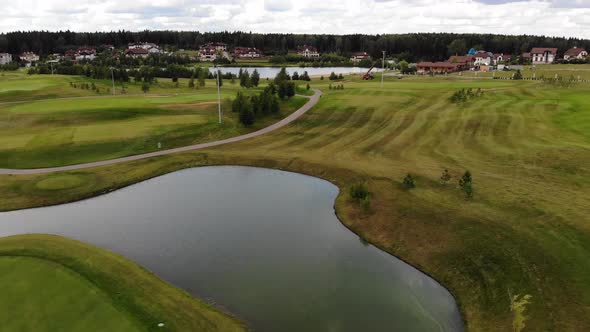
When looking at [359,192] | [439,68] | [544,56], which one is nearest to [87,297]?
[359,192]

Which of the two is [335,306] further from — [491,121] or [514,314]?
[491,121]

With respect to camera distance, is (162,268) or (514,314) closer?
(514,314)

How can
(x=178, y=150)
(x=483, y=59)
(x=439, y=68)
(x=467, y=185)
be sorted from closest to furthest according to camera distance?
(x=467, y=185)
(x=178, y=150)
(x=439, y=68)
(x=483, y=59)

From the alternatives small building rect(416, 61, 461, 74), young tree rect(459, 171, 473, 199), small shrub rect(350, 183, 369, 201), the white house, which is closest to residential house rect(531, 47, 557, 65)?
the white house

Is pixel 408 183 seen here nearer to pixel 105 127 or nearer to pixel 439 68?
pixel 105 127

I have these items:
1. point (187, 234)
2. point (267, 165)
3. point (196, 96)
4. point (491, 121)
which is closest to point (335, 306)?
point (187, 234)

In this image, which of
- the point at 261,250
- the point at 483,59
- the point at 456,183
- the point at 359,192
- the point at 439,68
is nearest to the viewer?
the point at 261,250

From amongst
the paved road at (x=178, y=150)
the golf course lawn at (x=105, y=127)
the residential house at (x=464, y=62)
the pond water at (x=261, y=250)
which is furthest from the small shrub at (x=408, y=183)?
the residential house at (x=464, y=62)
